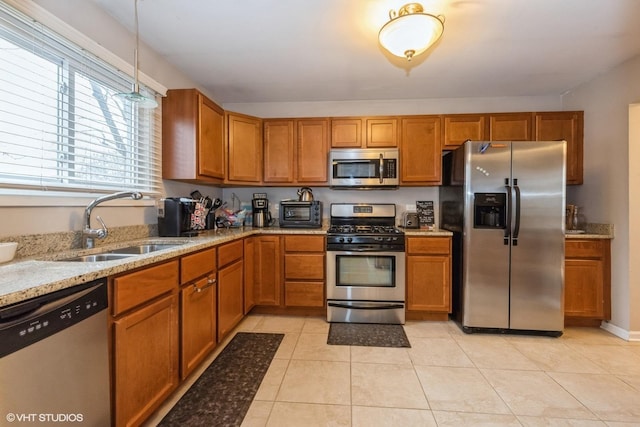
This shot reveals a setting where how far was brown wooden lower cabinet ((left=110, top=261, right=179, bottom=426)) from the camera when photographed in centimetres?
123

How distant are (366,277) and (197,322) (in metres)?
1.59

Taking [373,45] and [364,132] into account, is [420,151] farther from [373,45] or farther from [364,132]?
[373,45]

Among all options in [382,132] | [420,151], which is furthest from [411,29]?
[420,151]

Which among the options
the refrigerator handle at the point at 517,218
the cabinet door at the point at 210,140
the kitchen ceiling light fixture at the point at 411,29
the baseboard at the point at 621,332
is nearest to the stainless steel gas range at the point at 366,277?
the refrigerator handle at the point at 517,218

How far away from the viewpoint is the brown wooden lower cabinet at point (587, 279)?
261cm

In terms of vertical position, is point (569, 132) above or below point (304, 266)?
above

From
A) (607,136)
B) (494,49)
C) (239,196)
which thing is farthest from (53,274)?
(607,136)

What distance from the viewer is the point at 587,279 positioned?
104 inches

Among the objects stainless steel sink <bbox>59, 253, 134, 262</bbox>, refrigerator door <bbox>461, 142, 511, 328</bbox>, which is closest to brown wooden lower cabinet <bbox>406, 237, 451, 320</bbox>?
refrigerator door <bbox>461, 142, 511, 328</bbox>

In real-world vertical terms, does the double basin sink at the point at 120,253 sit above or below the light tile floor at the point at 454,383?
above

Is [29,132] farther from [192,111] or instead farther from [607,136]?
[607,136]

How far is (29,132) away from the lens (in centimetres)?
146

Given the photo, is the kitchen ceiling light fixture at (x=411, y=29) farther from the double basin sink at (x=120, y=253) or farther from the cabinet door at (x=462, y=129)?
the double basin sink at (x=120, y=253)

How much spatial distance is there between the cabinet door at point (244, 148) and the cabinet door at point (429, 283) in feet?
6.24
